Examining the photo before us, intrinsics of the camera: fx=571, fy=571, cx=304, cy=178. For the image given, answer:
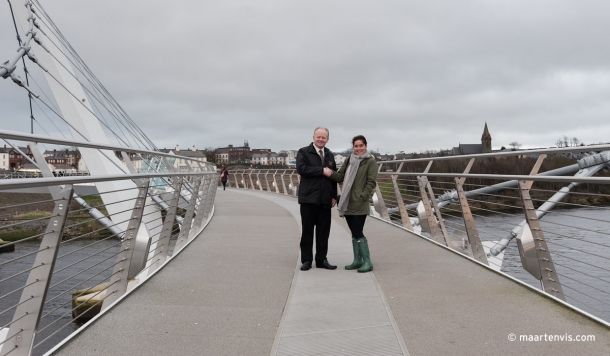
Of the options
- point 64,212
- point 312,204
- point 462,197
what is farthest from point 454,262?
point 64,212

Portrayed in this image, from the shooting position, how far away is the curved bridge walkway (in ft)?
10.7

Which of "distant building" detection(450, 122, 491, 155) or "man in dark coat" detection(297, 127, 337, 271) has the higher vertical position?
"distant building" detection(450, 122, 491, 155)

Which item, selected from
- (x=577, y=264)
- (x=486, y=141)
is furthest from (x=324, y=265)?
(x=486, y=141)

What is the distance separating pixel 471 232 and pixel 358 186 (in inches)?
69.4

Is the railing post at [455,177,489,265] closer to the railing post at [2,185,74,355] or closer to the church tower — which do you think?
the railing post at [2,185,74,355]

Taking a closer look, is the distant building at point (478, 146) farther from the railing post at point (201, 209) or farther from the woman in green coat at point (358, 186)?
the woman in green coat at point (358, 186)

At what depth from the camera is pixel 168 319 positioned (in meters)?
3.86

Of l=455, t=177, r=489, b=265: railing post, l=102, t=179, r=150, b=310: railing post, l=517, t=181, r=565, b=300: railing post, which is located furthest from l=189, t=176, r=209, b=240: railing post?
l=517, t=181, r=565, b=300: railing post

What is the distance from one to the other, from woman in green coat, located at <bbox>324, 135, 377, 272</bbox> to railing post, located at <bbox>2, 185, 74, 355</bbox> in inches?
112

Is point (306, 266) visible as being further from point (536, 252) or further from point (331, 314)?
point (536, 252)

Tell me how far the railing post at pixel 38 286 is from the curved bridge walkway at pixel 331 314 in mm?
240

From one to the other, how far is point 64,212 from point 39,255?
0.26 meters

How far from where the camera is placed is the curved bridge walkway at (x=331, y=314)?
3.27 m

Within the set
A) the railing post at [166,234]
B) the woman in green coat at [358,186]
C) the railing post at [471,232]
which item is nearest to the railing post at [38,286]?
the woman in green coat at [358,186]
